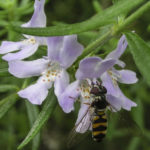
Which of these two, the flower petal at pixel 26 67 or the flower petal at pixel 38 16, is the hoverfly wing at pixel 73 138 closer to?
the flower petal at pixel 26 67

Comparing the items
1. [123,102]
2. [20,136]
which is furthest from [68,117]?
[123,102]

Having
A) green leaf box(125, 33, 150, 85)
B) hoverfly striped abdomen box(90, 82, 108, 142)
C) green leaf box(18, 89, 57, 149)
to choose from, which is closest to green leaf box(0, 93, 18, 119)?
green leaf box(18, 89, 57, 149)

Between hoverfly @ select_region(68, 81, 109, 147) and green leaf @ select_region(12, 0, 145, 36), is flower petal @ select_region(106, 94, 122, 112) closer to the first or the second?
hoverfly @ select_region(68, 81, 109, 147)

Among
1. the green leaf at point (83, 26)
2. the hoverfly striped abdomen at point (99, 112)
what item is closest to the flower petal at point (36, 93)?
the hoverfly striped abdomen at point (99, 112)

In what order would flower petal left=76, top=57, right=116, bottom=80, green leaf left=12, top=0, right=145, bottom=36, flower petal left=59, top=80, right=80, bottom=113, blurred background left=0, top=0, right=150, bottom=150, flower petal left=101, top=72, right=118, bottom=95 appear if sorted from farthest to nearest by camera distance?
blurred background left=0, top=0, right=150, bottom=150 < flower petal left=101, top=72, right=118, bottom=95 < flower petal left=59, top=80, right=80, bottom=113 < flower petal left=76, top=57, right=116, bottom=80 < green leaf left=12, top=0, right=145, bottom=36

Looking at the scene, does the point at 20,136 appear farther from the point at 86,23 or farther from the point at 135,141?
the point at 86,23

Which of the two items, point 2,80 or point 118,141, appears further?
point 118,141
